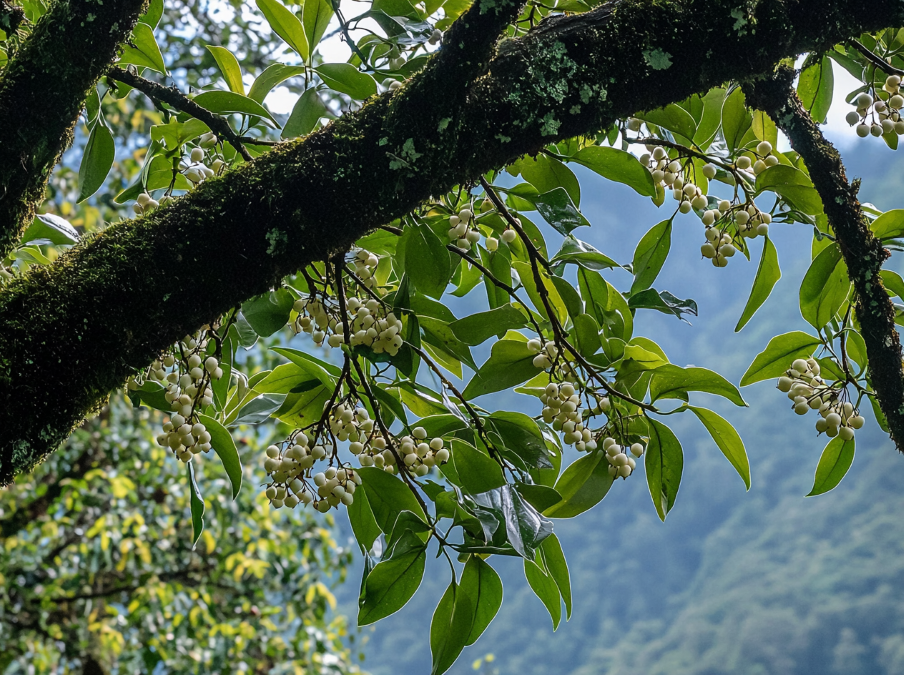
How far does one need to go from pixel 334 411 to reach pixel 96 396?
0.24m

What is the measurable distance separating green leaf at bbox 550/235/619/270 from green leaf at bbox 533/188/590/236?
2 cm

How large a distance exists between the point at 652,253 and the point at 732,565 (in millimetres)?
27181

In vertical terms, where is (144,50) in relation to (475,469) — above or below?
above

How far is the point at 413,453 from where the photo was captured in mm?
737

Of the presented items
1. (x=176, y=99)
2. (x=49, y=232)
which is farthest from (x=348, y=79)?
(x=49, y=232)

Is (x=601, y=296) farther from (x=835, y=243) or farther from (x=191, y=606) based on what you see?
(x=191, y=606)

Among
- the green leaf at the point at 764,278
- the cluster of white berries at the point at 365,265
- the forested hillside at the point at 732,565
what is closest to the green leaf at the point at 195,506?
the cluster of white berries at the point at 365,265

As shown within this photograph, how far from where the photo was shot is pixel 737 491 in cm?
2742

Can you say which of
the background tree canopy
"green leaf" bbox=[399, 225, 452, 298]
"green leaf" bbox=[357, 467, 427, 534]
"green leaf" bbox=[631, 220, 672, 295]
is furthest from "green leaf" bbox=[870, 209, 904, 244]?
"green leaf" bbox=[357, 467, 427, 534]

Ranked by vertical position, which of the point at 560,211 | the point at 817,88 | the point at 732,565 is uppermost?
the point at 732,565

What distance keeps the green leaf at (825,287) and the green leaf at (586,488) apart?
0.93ft

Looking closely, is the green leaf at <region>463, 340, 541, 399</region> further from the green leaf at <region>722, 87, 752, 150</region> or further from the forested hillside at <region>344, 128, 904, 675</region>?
the forested hillside at <region>344, 128, 904, 675</region>

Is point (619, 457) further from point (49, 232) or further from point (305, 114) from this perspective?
point (49, 232)

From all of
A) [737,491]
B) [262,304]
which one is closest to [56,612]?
[262,304]
